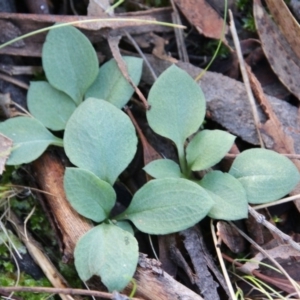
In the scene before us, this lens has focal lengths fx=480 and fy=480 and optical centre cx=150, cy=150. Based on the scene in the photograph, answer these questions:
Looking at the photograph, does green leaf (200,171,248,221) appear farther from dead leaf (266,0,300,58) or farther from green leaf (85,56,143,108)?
dead leaf (266,0,300,58)

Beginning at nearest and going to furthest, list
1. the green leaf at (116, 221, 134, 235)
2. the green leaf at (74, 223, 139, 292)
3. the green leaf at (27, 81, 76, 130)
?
the green leaf at (74, 223, 139, 292) → the green leaf at (116, 221, 134, 235) → the green leaf at (27, 81, 76, 130)

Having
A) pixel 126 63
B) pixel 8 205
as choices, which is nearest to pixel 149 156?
pixel 126 63

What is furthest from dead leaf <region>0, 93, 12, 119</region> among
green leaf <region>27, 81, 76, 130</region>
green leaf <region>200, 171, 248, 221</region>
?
green leaf <region>200, 171, 248, 221</region>

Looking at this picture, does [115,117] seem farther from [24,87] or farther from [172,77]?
[24,87]

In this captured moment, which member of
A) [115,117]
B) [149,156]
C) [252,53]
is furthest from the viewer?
[252,53]

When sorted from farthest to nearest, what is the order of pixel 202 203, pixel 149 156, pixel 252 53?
pixel 252 53 → pixel 149 156 → pixel 202 203

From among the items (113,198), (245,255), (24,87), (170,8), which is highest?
(170,8)

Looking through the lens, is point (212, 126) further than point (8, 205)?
Yes

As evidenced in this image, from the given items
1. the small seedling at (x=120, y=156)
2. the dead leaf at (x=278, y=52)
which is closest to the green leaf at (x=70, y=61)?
the small seedling at (x=120, y=156)
